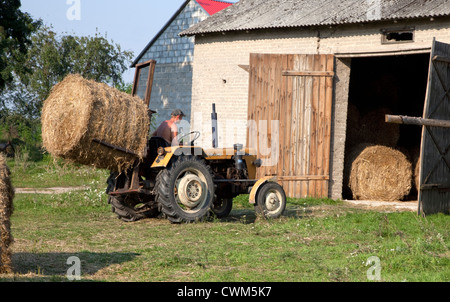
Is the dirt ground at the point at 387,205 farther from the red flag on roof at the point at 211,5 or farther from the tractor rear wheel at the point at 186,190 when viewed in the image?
the red flag on roof at the point at 211,5

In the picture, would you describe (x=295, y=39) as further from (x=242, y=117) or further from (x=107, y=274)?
(x=107, y=274)

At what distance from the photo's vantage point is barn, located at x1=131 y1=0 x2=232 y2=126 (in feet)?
94.2

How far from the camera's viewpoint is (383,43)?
14617 mm

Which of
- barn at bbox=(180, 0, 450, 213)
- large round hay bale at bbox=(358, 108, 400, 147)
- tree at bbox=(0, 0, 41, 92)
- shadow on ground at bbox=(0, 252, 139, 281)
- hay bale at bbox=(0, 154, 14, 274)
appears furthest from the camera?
tree at bbox=(0, 0, 41, 92)

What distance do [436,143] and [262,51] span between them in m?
5.40

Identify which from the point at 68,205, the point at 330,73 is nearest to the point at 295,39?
the point at 330,73

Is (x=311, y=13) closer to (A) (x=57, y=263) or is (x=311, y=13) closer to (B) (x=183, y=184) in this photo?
(B) (x=183, y=184)

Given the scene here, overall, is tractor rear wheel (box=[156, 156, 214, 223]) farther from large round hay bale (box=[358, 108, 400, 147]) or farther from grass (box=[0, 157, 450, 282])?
large round hay bale (box=[358, 108, 400, 147])

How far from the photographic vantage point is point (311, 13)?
15.8 metres

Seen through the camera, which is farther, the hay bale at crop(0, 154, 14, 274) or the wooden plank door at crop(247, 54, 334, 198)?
the wooden plank door at crop(247, 54, 334, 198)

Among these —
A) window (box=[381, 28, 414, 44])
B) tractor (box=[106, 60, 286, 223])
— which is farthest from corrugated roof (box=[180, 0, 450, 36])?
tractor (box=[106, 60, 286, 223])

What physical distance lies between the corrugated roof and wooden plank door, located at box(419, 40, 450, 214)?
1.73m

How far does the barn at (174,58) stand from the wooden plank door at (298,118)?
44.1 feet

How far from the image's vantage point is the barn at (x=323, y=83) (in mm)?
13398
